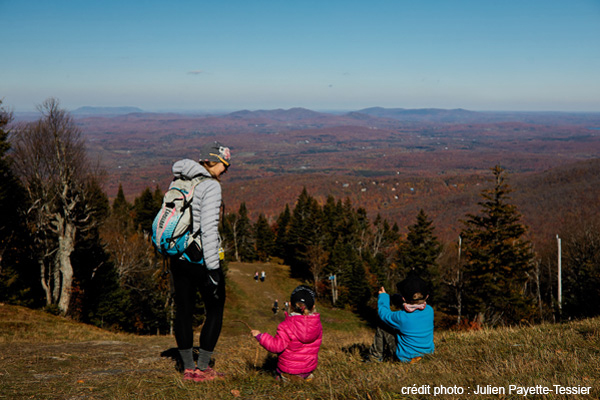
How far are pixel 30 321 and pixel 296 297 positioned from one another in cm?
1057

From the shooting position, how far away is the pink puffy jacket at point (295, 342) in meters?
4.61

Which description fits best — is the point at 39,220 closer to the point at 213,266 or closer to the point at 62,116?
the point at 62,116

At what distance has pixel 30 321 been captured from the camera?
37.5 ft

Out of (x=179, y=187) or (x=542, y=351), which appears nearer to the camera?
(x=179, y=187)

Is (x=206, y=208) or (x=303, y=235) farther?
(x=303, y=235)

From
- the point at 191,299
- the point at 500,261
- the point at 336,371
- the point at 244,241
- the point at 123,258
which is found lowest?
the point at 244,241

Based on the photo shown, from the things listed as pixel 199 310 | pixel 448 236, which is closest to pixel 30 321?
pixel 199 310

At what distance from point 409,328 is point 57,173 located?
678 inches

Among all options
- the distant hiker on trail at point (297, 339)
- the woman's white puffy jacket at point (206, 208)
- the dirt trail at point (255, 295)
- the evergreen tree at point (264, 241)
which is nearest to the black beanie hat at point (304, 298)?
the distant hiker on trail at point (297, 339)

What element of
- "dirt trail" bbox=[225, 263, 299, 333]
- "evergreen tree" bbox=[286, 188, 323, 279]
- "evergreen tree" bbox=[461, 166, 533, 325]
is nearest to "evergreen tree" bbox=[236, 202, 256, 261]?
"evergreen tree" bbox=[286, 188, 323, 279]

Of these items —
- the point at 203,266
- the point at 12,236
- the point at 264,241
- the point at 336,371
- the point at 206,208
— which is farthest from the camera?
the point at 264,241

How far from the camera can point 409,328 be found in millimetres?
5293

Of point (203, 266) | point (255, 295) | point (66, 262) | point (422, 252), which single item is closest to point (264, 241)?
point (255, 295)

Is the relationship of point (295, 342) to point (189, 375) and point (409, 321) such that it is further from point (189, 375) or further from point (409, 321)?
point (409, 321)
